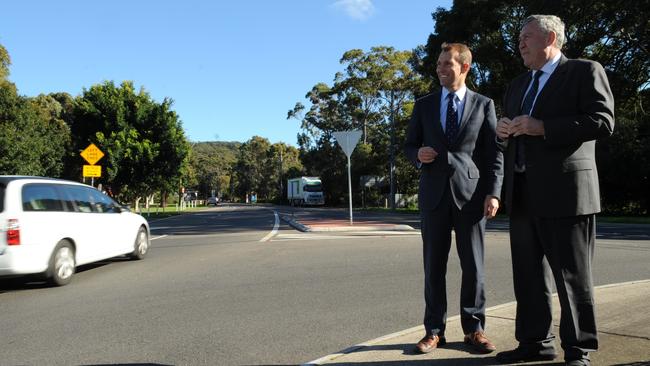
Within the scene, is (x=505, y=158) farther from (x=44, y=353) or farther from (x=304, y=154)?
(x=304, y=154)

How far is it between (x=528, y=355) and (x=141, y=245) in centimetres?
899

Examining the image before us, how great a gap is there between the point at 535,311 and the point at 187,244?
455 inches

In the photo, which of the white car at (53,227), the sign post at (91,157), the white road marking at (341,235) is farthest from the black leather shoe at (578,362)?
the sign post at (91,157)

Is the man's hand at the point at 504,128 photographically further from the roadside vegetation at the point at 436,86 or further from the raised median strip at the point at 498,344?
the roadside vegetation at the point at 436,86

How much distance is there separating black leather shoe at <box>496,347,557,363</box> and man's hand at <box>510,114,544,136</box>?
4.73ft

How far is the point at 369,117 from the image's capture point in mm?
56781

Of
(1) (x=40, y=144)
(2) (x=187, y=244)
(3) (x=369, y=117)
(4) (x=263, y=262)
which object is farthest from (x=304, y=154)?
(4) (x=263, y=262)

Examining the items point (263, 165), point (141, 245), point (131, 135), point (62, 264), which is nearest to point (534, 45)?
point (62, 264)

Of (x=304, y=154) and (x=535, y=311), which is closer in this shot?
(x=535, y=311)

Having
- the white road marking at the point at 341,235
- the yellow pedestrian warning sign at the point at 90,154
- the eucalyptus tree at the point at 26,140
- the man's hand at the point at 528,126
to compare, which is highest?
the eucalyptus tree at the point at 26,140

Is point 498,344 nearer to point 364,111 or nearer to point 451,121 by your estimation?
point 451,121

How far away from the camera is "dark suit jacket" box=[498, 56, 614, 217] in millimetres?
3207

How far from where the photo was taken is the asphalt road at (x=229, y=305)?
455 centimetres

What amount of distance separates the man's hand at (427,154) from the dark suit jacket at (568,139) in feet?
2.21
